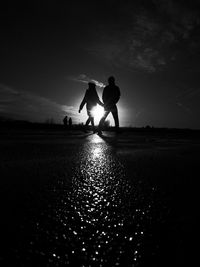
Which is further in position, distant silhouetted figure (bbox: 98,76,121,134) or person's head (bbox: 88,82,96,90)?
person's head (bbox: 88,82,96,90)

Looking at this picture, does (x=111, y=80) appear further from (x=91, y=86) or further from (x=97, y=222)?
(x=97, y=222)

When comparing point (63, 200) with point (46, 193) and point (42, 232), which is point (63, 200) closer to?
point (46, 193)

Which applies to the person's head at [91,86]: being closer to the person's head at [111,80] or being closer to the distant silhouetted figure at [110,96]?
the distant silhouetted figure at [110,96]

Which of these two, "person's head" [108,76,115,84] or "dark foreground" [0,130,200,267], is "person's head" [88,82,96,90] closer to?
"person's head" [108,76,115,84]

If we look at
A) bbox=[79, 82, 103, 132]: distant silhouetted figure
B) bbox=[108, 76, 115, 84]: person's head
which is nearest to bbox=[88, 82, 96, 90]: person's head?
bbox=[79, 82, 103, 132]: distant silhouetted figure

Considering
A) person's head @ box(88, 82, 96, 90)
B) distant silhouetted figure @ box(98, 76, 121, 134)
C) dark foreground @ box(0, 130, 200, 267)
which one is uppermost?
person's head @ box(88, 82, 96, 90)

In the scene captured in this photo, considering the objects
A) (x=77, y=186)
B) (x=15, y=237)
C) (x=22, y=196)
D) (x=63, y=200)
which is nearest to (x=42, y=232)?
(x=15, y=237)

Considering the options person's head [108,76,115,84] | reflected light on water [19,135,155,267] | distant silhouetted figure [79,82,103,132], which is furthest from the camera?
distant silhouetted figure [79,82,103,132]

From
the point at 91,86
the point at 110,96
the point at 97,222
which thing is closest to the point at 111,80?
the point at 110,96

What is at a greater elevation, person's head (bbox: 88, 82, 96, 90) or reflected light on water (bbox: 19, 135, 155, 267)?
person's head (bbox: 88, 82, 96, 90)

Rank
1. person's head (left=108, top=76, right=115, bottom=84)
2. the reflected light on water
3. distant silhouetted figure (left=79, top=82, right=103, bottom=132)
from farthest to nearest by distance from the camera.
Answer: distant silhouetted figure (left=79, top=82, right=103, bottom=132) < person's head (left=108, top=76, right=115, bottom=84) < the reflected light on water

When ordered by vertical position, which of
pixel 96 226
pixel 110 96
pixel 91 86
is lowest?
pixel 96 226

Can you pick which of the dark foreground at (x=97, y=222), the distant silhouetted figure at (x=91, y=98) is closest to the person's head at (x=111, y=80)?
the distant silhouetted figure at (x=91, y=98)

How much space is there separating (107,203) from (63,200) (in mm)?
232
